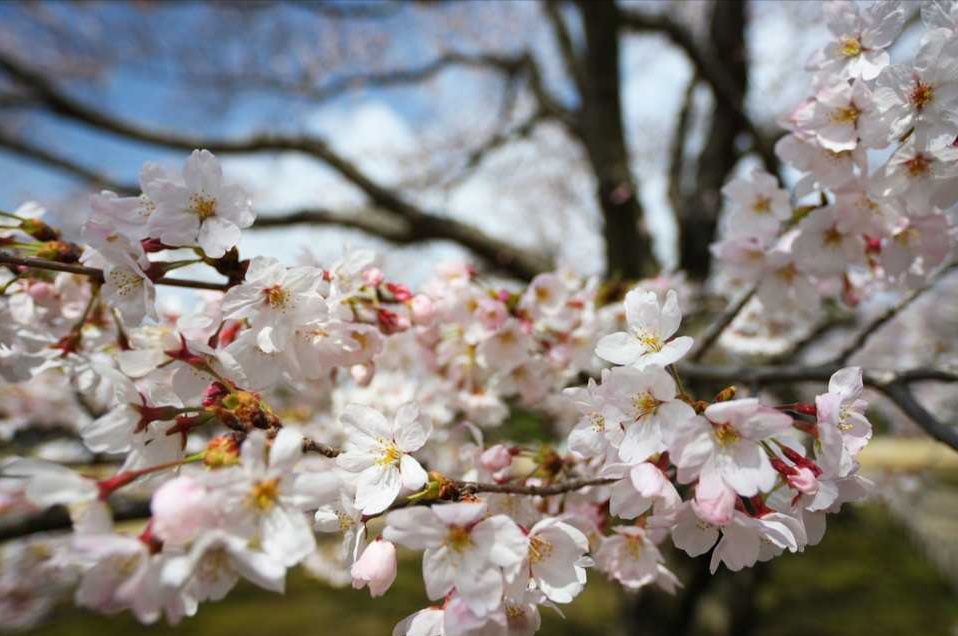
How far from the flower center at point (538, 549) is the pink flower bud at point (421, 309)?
54 centimetres

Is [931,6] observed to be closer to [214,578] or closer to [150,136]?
[214,578]

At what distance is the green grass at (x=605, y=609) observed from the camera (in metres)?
5.66

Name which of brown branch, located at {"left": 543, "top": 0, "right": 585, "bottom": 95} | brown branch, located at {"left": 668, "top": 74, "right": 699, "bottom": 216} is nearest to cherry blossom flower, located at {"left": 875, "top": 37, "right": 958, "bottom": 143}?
brown branch, located at {"left": 668, "top": 74, "right": 699, "bottom": 216}

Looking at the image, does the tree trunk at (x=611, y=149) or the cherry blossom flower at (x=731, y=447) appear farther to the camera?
the tree trunk at (x=611, y=149)

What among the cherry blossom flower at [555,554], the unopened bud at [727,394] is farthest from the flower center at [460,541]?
the unopened bud at [727,394]

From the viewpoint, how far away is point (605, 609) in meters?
6.43

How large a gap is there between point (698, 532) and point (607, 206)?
9.11 ft

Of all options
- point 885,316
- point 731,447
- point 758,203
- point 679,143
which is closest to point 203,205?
point 731,447

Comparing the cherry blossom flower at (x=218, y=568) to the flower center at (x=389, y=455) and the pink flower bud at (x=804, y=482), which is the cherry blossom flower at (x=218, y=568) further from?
the pink flower bud at (x=804, y=482)

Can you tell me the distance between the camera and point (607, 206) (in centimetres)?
332

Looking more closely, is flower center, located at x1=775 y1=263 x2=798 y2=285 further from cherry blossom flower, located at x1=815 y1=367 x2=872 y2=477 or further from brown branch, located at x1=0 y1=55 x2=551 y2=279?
brown branch, located at x1=0 y1=55 x2=551 y2=279

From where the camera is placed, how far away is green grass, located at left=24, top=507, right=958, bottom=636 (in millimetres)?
5660

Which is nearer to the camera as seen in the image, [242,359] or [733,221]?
[242,359]

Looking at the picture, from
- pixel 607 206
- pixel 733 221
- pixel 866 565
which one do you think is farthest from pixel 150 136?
pixel 866 565
